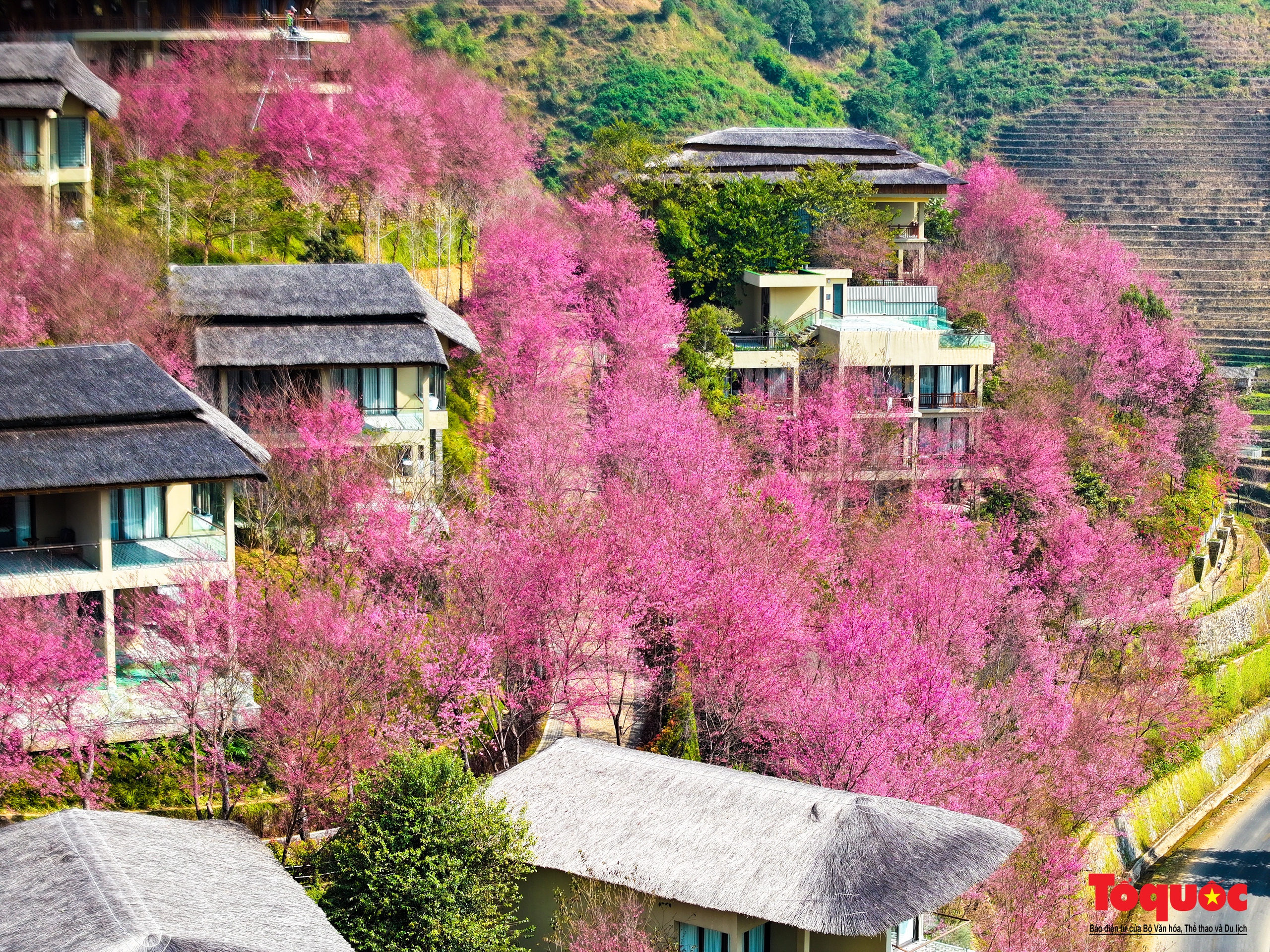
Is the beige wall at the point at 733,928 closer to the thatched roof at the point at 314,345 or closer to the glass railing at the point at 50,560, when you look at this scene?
the glass railing at the point at 50,560

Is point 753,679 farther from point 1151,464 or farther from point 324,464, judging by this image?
point 1151,464

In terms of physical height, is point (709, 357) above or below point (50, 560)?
above

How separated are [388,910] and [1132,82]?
88724mm

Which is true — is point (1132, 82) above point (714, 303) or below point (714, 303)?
above

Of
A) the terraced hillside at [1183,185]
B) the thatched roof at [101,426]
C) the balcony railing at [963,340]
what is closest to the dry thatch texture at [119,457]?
the thatched roof at [101,426]

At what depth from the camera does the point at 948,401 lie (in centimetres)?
5019

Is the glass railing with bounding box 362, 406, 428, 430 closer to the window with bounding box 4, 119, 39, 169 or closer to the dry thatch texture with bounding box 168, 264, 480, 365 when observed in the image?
the dry thatch texture with bounding box 168, 264, 480, 365

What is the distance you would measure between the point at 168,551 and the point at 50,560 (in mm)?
2166

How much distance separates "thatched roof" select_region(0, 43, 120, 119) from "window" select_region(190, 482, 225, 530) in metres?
14.5

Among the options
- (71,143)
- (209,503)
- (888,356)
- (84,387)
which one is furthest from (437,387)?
(888,356)

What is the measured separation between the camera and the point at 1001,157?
315 feet

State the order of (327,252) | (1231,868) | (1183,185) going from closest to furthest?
(1231,868) < (327,252) < (1183,185)

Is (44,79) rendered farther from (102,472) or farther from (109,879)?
(109,879)

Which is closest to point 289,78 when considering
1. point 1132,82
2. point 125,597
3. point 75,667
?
point 125,597
